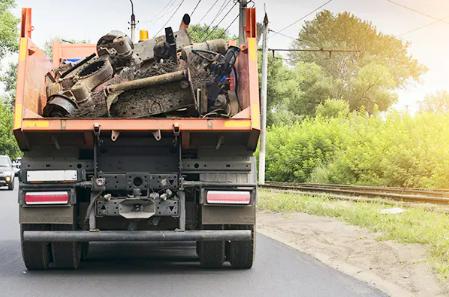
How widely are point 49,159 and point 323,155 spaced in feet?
108

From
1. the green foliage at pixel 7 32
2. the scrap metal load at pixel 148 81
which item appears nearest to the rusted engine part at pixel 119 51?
the scrap metal load at pixel 148 81

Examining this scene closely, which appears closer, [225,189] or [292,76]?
[225,189]

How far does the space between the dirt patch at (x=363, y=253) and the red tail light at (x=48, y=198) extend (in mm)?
3591

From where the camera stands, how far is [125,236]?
30.0ft

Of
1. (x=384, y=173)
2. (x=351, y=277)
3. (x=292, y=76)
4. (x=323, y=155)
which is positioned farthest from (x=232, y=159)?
(x=292, y=76)

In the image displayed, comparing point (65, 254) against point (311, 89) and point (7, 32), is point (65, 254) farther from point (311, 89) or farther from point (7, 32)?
point (311, 89)

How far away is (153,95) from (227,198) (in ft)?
4.81

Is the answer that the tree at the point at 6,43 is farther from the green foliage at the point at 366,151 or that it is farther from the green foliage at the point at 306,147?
the green foliage at the point at 306,147

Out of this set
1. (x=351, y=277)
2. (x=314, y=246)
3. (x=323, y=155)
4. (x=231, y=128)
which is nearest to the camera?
(x=231, y=128)

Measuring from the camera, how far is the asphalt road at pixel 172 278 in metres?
8.39

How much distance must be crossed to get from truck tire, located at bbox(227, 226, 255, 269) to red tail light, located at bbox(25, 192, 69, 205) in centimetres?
211

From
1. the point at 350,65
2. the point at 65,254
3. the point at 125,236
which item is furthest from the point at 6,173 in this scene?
the point at 350,65

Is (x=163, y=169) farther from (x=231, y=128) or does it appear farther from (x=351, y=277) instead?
(x=351, y=277)

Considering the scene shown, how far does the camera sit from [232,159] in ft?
30.7
